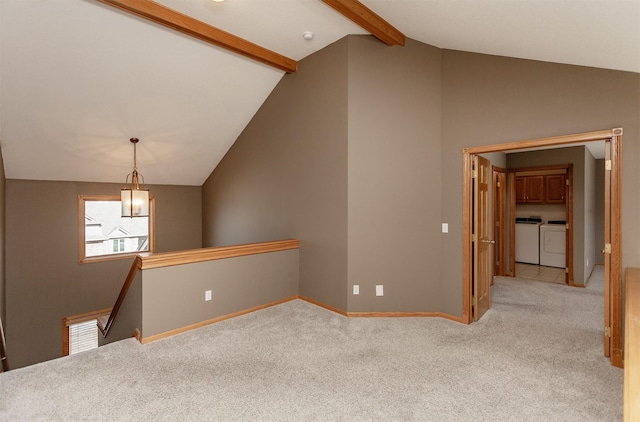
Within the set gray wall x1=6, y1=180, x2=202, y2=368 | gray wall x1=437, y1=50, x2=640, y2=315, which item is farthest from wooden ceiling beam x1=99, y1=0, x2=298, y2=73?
gray wall x1=6, y1=180, x2=202, y2=368

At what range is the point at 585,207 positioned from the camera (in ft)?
18.6

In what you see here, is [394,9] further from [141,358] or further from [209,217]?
[209,217]

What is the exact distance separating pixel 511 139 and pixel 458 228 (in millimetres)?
1053

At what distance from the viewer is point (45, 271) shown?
5395 millimetres

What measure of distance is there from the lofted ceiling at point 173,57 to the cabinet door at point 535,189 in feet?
14.9

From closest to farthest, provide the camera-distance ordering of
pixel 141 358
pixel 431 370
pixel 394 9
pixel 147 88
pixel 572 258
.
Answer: pixel 431 370 → pixel 141 358 → pixel 394 9 → pixel 147 88 → pixel 572 258

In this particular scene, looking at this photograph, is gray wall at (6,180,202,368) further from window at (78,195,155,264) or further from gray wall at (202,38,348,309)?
gray wall at (202,38,348,309)

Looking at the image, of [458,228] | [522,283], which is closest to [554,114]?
[458,228]

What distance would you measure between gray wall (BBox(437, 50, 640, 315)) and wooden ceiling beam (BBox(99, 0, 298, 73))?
6.78ft

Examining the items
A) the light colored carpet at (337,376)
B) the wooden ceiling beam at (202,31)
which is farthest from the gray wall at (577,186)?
the wooden ceiling beam at (202,31)

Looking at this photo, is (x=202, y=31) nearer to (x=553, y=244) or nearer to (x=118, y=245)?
(x=118, y=245)

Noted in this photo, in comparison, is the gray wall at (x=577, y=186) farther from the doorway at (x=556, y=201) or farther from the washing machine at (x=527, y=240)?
the washing machine at (x=527, y=240)

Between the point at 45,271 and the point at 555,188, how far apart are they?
364 inches

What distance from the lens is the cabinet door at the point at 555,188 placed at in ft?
21.9
